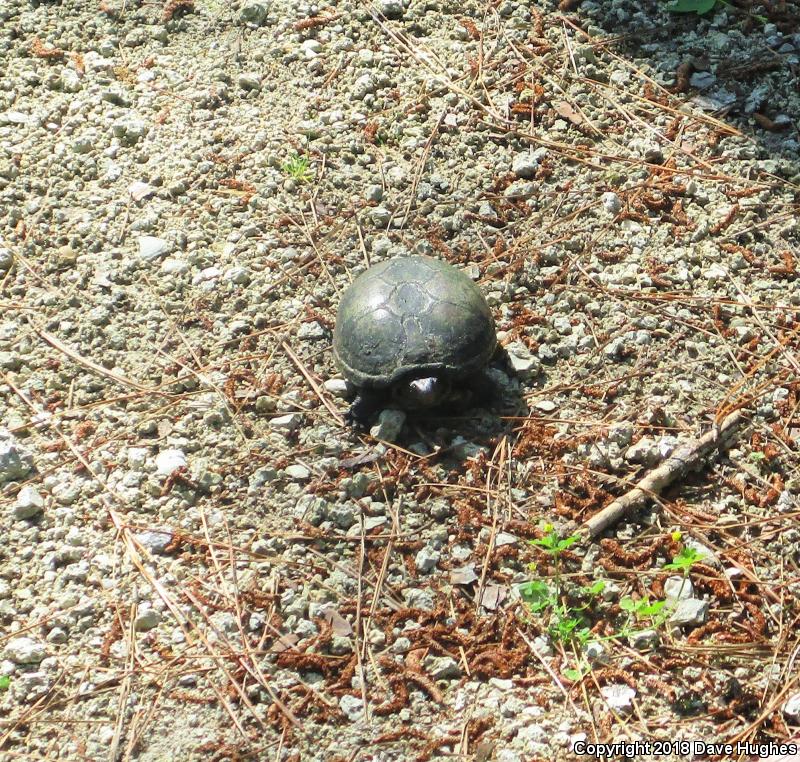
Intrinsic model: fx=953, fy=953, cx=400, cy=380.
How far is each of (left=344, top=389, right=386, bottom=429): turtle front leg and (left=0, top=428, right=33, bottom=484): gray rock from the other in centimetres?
117

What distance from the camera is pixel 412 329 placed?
3.46m

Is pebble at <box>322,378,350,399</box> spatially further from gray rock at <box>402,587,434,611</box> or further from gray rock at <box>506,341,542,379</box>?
gray rock at <box>402,587,434,611</box>

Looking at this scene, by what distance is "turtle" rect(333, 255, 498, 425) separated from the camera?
135 inches

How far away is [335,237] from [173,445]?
121 centimetres

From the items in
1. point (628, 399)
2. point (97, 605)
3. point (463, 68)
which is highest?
point (463, 68)

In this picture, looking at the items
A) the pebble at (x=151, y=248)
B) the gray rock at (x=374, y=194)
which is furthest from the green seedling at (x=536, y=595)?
the pebble at (x=151, y=248)

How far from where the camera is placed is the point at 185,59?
4.95 metres

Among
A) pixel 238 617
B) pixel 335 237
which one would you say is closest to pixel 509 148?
pixel 335 237

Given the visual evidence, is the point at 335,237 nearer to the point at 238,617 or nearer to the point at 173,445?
the point at 173,445

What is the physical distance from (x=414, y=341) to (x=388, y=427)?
0.33 metres

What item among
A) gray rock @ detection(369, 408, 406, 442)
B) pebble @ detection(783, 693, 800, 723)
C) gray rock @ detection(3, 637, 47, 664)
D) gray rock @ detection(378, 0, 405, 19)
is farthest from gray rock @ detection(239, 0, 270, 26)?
pebble @ detection(783, 693, 800, 723)

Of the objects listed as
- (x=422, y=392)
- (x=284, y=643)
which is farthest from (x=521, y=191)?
(x=284, y=643)

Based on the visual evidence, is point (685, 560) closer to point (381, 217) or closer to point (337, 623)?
point (337, 623)

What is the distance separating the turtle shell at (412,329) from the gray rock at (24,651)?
1373 millimetres
